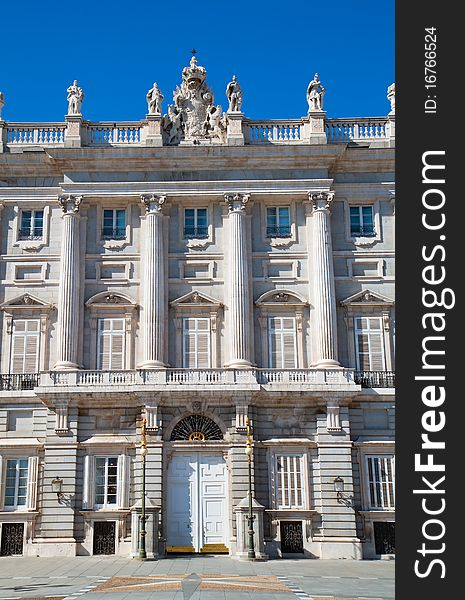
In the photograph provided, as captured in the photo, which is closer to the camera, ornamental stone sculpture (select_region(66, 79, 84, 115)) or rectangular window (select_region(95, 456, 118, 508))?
rectangular window (select_region(95, 456, 118, 508))

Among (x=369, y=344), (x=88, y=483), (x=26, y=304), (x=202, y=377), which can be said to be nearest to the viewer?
(x=88, y=483)

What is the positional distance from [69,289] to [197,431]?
8.87 m

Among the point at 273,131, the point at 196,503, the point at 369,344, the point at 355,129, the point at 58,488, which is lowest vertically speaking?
the point at 196,503

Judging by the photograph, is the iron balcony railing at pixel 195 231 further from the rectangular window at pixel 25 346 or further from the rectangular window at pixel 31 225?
the rectangular window at pixel 25 346

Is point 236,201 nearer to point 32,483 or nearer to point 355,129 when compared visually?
point 355,129

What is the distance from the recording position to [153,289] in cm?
3750

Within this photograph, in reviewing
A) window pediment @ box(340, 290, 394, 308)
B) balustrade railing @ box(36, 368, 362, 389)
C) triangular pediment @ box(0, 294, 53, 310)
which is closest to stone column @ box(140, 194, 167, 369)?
balustrade railing @ box(36, 368, 362, 389)

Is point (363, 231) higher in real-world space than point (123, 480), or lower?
higher

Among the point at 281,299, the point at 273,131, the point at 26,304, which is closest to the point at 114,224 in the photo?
the point at 26,304

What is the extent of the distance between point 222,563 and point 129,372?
31.7ft

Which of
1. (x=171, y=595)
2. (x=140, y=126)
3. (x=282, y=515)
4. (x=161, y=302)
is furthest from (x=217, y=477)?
(x=140, y=126)

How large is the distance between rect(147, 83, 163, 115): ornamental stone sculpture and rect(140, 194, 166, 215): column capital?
14.3 feet

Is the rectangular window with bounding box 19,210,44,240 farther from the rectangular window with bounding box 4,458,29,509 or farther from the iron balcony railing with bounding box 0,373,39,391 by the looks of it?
the rectangular window with bounding box 4,458,29,509

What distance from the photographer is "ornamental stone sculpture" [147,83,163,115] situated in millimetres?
40000
